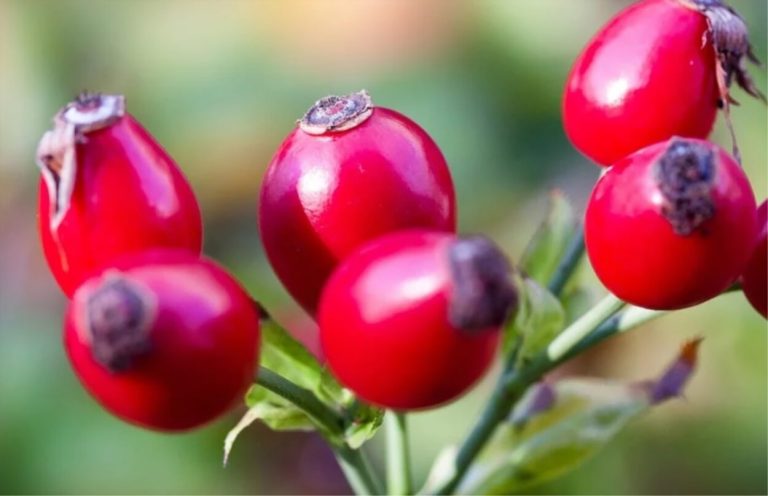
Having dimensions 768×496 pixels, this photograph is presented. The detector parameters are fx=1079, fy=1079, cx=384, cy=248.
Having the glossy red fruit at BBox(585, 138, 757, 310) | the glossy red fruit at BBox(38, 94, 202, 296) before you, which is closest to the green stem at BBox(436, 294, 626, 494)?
the glossy red fruit at BBox(585, 138, 757, 310)

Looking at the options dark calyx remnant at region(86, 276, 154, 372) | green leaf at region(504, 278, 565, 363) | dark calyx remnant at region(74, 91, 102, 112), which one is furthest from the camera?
green leaf at region(504, 278, 565, 363)

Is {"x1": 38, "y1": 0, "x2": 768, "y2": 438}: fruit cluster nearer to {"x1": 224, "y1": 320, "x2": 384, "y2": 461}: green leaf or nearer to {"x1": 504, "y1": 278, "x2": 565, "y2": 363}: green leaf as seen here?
{"x1": 224, "y1": 320, "x2": 384, "y2": 461}: green leaf

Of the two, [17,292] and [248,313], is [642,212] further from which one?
[17,292]

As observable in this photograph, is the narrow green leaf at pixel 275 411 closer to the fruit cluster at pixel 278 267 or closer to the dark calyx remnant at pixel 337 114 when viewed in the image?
the fruit cluster at pixel 278 267

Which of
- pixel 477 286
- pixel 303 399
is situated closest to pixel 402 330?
pixel 477 286

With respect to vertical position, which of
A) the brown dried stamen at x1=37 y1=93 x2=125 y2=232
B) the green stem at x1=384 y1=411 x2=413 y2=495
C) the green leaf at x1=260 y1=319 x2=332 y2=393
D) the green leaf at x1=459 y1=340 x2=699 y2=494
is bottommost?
the green leaf at x1=459 y1=340 x2=699 y2=494
